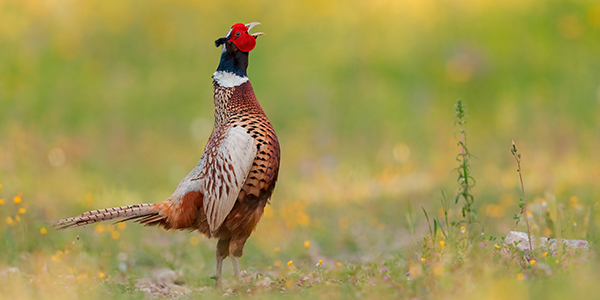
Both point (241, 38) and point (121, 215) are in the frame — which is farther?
point (241, 38)

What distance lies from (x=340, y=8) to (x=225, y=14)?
229 centimetres

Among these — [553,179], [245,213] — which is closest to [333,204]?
[553,179]

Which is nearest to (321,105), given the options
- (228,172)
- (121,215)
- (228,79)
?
(228,79)

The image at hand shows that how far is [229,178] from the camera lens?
477 centimetres

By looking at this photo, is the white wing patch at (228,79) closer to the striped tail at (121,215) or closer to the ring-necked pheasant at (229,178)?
the ring-necked pheasant at (229,178)

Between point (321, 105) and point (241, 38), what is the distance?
19.5ft

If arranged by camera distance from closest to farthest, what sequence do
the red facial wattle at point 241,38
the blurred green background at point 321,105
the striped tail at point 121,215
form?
the striped tail at point 121,215
the red facial wattle at point 241,38
the blurred green background at point 321,105

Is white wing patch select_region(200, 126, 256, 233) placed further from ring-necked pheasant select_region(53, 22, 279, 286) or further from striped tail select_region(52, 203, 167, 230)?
striped tail select_region(52, 203, 167, 230)

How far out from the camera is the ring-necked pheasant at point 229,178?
477 cm

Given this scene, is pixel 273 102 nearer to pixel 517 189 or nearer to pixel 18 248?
pixel 517 189

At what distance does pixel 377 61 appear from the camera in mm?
11648

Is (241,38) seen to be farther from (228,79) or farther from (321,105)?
(321,105)

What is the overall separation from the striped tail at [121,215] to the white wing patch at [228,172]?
16.5 inches

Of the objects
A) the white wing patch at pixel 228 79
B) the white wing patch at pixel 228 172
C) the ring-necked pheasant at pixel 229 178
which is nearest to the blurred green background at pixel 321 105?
the ring-necked pheasant at pixel 229 178
